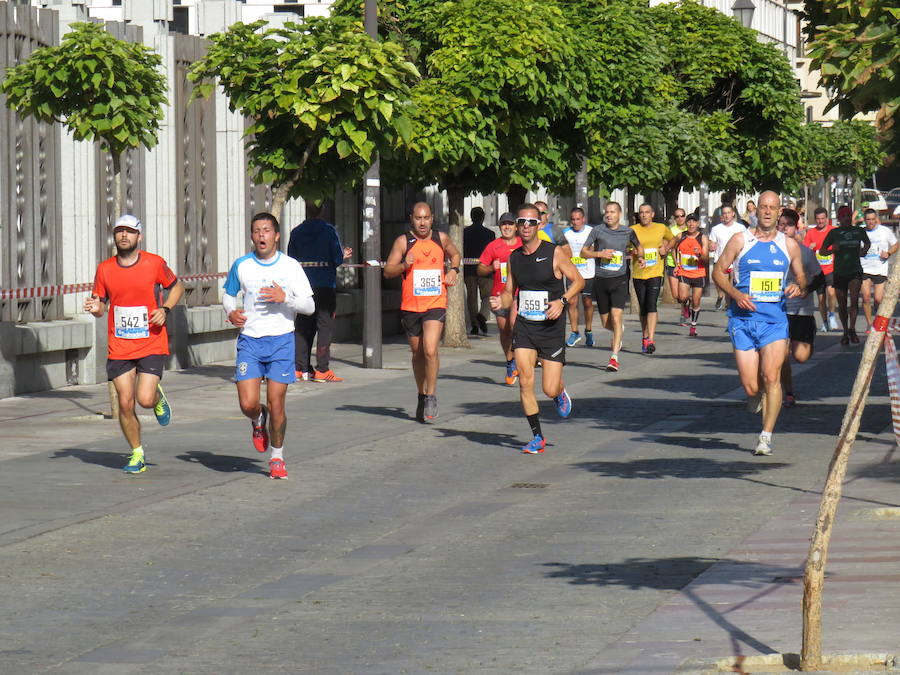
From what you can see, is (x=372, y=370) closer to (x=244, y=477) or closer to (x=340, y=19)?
(x=340, y=19)

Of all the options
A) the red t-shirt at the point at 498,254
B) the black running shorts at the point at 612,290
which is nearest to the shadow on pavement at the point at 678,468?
the red t-shirt at the point at 498,254

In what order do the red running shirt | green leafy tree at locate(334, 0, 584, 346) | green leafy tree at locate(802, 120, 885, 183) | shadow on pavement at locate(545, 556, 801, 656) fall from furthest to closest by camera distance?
1. green leafy tree at locate(802, 120, 885, 183)
2. the red running shirt
3. green leafy tree at locate(334, 0, 584, 346)
4. shadow on pavement at locate(545, 556, 801, 656)

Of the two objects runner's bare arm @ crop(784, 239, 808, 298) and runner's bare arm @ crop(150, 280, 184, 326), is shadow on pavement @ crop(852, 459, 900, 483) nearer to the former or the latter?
runner's bare arm @ crop(784, 239, 808, 298)

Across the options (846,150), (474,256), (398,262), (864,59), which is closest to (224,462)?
(398,262)

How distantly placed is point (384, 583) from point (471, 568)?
51cm

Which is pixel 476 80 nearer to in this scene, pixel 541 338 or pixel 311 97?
pixel 311 97

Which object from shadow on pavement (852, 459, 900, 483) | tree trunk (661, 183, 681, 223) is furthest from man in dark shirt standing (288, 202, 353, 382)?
tree trunk (661, 183, 681, 223)

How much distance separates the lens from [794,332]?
15.6 m

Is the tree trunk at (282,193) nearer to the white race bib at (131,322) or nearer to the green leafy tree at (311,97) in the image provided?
the green leafy tree at (311,97)

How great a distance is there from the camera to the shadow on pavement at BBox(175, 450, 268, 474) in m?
12.2

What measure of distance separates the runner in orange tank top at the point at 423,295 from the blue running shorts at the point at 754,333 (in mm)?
2988

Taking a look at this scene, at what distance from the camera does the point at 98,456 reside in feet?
41.9

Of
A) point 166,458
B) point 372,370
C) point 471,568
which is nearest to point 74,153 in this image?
point 372,370

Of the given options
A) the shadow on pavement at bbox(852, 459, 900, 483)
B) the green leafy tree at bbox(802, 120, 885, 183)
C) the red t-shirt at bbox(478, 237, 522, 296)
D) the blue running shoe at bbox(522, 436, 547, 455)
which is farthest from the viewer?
the green leafy tree at bbox(802, 120, 885, 183)
